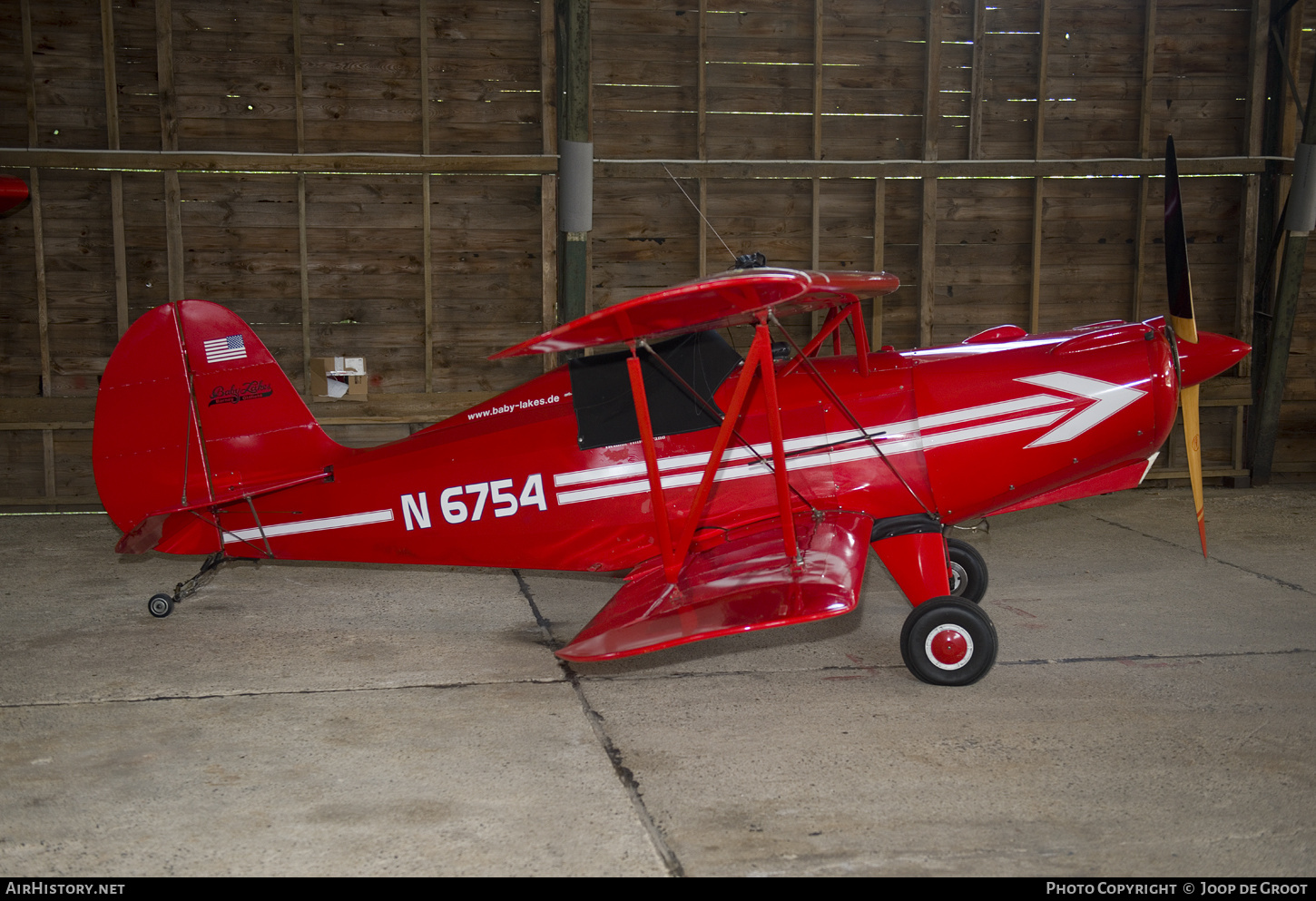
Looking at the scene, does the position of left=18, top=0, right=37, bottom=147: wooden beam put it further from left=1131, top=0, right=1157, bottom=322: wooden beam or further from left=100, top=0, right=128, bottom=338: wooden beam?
left=1131, top=0, right=1157, bottom=322: wooden beam

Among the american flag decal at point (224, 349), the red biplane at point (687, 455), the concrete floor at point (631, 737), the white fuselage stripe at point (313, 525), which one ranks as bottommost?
the concrete floor at point (631, 737)

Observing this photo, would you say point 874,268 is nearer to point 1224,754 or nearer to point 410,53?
point 410,53

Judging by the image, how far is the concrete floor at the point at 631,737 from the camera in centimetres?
335

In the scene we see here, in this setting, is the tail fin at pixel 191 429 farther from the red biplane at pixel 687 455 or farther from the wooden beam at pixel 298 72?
the wooden beam at pixel 298 72

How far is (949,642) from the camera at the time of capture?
4781mm

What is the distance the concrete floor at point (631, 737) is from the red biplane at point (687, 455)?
0.47m

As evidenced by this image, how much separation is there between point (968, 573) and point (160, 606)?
4528 millimetres

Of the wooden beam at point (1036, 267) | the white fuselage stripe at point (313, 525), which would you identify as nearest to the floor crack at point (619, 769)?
the white fuselage stripe at point (313, 525)

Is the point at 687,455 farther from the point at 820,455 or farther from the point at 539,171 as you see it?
the point at 539,171

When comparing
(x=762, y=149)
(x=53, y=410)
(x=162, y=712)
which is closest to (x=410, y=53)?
(x=762, y=149)

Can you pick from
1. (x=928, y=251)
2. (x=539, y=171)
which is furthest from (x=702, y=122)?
(x=928, y=251)

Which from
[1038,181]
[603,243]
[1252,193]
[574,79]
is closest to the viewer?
[574,79]

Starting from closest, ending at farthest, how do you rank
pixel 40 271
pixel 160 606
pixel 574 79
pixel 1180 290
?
pixel 1180 290
pixel 160 606
pixel 574 79
pixel 40 271

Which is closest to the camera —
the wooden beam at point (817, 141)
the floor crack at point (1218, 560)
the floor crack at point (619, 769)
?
the floor crack at point (619, 769)
